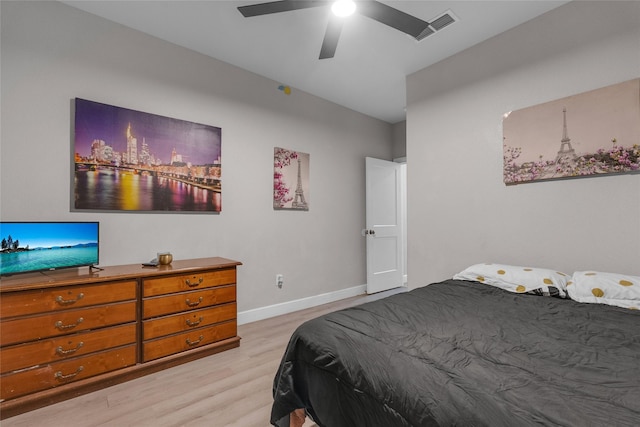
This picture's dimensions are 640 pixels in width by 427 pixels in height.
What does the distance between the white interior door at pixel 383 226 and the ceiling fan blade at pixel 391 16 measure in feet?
8.10

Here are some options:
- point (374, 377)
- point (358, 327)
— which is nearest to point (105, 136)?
point (358, 327)

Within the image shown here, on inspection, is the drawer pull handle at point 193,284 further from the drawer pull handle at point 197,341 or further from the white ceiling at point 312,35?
the white ceiling at point 312,35

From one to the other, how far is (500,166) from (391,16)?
1627 millimetres

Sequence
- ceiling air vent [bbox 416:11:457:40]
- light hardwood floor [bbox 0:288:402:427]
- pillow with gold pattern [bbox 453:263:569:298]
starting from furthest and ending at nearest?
ceiling air vent [bbox 416:11:457:40] → pillow with gold pattern [bbox 453:263:569:298] → light hardwood floor [bbox 0:288:402:427]

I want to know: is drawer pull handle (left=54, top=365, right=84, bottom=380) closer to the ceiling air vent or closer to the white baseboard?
the white baseboard

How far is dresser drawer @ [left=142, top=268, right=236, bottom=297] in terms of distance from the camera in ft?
7.36

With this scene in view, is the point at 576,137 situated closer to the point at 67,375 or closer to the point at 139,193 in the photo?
the point at 139,193

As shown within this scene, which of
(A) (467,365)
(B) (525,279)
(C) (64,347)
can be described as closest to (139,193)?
(C) (64,347)

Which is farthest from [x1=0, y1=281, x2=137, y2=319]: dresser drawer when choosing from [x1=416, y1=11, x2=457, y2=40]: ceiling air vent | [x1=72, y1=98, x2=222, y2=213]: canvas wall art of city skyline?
[x1=416, y1=11, x2=457, y2=40]: ceiling air vent

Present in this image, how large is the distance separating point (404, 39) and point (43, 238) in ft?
10.9

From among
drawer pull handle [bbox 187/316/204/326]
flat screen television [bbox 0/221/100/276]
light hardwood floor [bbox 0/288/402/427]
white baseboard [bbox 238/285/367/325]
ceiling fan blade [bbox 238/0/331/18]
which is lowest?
light hardwood floor [bbox 0/288/402/427]

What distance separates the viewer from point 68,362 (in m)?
1.90

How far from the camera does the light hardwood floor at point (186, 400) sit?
170 centimetres

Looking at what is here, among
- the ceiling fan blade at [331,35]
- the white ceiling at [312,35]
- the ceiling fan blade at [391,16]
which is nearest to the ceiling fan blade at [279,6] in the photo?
the ceiling fan blade at [331,35]
